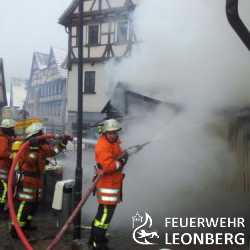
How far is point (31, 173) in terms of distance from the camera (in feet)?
14.5

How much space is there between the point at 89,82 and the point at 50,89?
1415 centimetres

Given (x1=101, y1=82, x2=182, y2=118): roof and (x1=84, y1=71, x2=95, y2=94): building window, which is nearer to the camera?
(x1=101, y1=82, x2=182, y2=118): roof

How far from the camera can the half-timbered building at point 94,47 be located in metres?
16.8

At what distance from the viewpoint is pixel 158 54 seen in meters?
6.18

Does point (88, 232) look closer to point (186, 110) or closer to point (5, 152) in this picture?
point (5, 152)

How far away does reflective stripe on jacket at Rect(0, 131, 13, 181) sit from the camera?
5.16 m

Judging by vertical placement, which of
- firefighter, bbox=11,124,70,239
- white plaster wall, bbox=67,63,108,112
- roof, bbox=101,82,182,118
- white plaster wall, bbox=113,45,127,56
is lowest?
firefighter, bbox=11,124,70,239

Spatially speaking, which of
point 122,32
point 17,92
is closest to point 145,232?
point 122,32

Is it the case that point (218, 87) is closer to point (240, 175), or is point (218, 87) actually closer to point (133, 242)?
point (240, 175)

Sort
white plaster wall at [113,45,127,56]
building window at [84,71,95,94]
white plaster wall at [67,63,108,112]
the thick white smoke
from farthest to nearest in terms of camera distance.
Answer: building window at [84,71,95,94]
white plaster wall at [67,63,108,112]
white plaster wall at [113,45,127,56]
the thick white smoke

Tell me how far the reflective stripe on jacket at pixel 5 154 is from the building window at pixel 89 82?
13653 millimetres

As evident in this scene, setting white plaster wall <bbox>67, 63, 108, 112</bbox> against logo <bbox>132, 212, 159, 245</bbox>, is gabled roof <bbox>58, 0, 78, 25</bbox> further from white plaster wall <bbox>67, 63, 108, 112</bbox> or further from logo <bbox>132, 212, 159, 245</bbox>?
logo <bbox>132, 212, 159, 245</bbox>

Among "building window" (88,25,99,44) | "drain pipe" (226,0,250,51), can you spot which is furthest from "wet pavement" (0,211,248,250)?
"building window" (88,25,99,44)

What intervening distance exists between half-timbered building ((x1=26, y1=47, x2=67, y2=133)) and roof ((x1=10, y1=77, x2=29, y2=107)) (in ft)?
33.3
